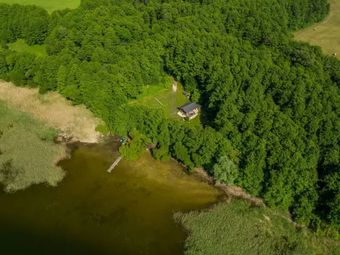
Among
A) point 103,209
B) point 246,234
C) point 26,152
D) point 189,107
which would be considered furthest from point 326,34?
point 26,152

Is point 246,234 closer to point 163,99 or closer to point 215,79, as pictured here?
point 215,79

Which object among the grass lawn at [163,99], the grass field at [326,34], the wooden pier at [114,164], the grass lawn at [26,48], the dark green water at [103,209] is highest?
the grass field at [326,34]

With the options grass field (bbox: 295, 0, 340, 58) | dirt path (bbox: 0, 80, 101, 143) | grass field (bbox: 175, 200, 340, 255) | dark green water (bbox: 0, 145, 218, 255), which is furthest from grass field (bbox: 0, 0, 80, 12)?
grass field (bbox: 175, 200, 340, 255)

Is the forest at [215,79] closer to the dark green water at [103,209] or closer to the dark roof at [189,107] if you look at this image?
the dark roof at [189,107]

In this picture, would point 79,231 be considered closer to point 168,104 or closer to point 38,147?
point 38,147

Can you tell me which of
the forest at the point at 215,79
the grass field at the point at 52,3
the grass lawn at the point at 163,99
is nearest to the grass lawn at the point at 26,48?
the forest at the point at 215,79

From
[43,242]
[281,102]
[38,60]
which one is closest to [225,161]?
[281,102]
